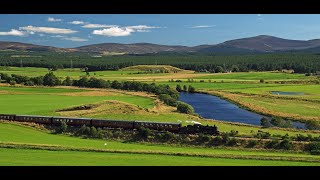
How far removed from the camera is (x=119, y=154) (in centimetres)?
1215

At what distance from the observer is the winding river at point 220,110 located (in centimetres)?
2235

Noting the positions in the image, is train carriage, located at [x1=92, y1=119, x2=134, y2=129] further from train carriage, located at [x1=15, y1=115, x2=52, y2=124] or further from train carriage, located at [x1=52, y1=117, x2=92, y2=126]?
train carriage, located at [x1=15, y1=115, x2=52, y2=124]

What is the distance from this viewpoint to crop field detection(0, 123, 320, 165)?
10664 mm

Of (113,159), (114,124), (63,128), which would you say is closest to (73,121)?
(63,128)

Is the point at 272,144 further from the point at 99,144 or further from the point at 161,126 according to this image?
the point at 99,144

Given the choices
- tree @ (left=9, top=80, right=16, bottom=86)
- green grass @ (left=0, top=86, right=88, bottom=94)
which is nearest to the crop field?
green grass @ (left=0, top=86, right=88, bottom=94)

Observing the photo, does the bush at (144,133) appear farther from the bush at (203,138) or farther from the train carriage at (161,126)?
the bush at (203,138)

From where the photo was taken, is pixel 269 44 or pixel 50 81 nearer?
pixel 50 81

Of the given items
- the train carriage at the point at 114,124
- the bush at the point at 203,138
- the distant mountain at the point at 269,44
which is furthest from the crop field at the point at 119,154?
the distant mountain at the point at 269,44

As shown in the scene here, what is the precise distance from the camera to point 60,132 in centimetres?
1656

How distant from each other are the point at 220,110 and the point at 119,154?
14.3m
